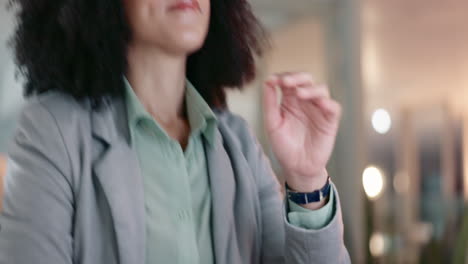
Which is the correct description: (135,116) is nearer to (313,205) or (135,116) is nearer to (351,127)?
(313,205)

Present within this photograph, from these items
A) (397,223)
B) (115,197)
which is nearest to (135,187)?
(115,197)

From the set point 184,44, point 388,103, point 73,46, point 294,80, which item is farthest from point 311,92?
point 388,103

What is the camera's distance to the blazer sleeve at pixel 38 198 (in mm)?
502

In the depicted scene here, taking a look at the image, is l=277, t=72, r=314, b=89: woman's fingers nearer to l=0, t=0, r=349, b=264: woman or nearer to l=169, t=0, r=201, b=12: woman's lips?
l=0, t=0, r=349, b=264: woman

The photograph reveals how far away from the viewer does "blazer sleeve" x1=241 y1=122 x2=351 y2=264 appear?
0.58 m

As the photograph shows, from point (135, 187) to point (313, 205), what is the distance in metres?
0.19

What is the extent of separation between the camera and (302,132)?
609mm

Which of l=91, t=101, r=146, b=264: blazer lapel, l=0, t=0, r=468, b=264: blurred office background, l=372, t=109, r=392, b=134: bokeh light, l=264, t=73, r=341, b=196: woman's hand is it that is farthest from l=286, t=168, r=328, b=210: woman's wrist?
l=372, t=109, r=392, b=134: bokeh light

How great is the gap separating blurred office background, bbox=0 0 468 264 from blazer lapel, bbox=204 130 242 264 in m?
0.34

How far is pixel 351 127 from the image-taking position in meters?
2.73

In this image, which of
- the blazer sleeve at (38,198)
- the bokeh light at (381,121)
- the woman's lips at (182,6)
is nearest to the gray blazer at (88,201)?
the blazer sleeve at (38,198)

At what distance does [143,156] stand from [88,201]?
0.30ft

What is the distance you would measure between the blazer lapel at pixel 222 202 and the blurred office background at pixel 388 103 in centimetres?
34

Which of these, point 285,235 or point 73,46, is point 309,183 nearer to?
point 285,235
